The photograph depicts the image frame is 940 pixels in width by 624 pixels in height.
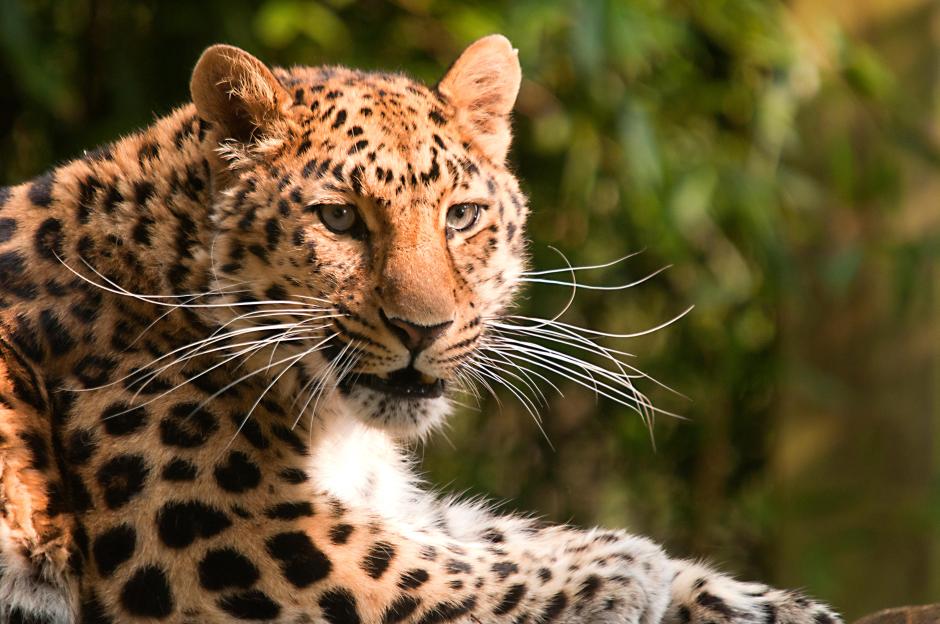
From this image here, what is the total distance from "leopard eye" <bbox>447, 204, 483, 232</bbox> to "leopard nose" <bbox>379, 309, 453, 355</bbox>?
0.39m

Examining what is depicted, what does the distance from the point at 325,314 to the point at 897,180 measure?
4609mm

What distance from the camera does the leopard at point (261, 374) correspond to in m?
3.74

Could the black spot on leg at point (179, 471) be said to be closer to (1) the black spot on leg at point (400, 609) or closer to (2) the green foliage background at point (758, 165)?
(1) the black spot on leg at point (400, 609)

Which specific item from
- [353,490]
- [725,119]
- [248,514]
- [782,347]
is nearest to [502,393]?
[782,347]

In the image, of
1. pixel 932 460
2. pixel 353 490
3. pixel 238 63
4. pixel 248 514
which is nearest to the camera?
pixel 248 514

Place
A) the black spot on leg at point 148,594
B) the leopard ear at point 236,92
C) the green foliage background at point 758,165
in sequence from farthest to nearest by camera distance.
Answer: the green foliage background at point 758,165
the leopard ear at point 236,92
the black spot on leg at point 148,594

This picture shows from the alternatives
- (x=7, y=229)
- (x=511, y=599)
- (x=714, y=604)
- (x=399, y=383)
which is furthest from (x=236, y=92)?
(x=714, y=604)

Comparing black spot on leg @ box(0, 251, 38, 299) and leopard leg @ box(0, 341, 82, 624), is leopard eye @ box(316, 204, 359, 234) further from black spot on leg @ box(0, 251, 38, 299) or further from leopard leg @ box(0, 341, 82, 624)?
leopard leg @ box(0, 341, 82, 624)

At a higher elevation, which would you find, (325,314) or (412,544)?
(325,314)

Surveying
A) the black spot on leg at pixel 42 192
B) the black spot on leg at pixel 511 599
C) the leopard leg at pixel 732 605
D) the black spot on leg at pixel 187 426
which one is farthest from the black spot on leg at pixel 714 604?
the black spot on leg at pixel 42 192

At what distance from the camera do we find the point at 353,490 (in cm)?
428

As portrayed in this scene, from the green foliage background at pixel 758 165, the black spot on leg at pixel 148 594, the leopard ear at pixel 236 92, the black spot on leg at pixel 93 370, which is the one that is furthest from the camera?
the green foliage background at pixel 758 165

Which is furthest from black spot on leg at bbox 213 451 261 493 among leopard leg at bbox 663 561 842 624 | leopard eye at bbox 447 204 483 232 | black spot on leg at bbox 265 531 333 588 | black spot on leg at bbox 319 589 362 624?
leopard leg at bbox 663 561 842 624

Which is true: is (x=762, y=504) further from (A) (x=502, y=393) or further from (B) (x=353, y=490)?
(B) (x=353, y=490)
